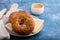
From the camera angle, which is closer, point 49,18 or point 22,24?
point 22,24

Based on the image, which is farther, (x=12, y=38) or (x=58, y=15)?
(x=58, y=15)

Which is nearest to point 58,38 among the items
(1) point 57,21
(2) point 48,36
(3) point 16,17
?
(2) point 48,36

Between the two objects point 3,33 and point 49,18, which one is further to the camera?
point 49,18

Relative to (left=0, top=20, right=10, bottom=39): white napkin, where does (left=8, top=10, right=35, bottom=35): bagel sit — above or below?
above

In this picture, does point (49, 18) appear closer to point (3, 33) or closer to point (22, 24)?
point (22, 24)

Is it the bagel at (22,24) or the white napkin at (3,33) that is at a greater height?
the bagel at (22,24)

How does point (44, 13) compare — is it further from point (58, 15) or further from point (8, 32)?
point (8, 32)

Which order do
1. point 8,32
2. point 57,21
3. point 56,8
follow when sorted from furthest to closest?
point 56,8 → point 57,21 → point 8,32

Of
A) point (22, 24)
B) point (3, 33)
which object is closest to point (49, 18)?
point (22, 24)
